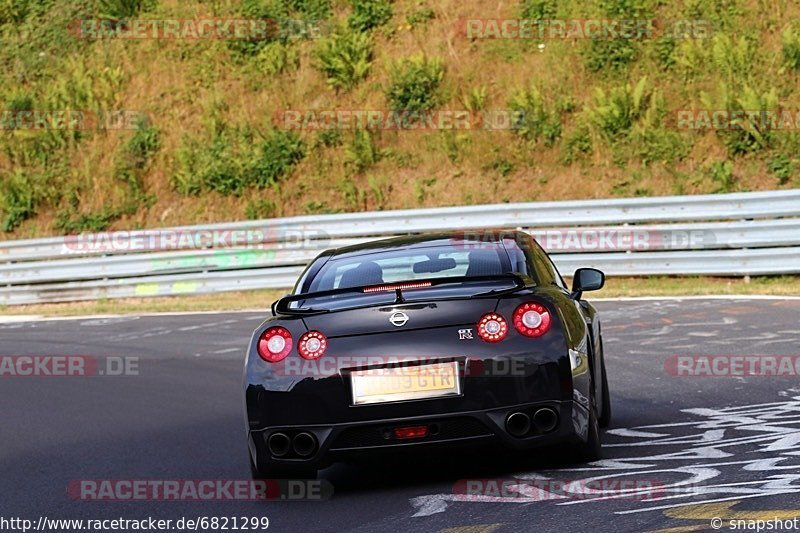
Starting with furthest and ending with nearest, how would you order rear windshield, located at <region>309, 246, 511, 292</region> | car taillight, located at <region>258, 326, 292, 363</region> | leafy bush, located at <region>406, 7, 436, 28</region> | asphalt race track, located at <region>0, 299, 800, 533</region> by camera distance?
leafy bush, located at <region>406, 7, 436, 28</region> < rear windshield, located at <region>309, 246, 511, 292</region> < car taillight, located at <region>258, 326, 292, 363</region> < asphalt race track, located at <region>0, 299, 800, 533</region>

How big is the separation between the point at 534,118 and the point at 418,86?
2.72m

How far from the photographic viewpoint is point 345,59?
93.1 ft

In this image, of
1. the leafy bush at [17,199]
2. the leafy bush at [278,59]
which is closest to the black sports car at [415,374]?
the leafy bush at [17,199]

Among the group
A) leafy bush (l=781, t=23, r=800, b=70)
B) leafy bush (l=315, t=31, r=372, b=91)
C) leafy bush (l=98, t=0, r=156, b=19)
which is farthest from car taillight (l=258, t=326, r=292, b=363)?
leafy bush (l=98, t=0, r=156, b=19)

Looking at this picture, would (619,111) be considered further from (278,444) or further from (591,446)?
(278,444)

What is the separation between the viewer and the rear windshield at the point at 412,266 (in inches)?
296

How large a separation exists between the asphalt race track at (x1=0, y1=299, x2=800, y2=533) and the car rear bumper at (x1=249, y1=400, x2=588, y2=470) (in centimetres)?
22

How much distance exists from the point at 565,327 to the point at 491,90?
20.1 meters

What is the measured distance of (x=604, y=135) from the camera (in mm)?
24375

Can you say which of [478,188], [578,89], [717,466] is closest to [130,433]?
[717,466]

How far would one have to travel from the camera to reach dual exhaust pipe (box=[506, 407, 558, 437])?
6672 millimetres

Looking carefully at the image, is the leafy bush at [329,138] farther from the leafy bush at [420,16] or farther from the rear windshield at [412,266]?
the rear windshield at [412,266]

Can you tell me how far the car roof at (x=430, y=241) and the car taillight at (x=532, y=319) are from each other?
1156 mm

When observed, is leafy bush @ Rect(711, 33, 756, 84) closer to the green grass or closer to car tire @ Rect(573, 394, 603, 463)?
the green grass
